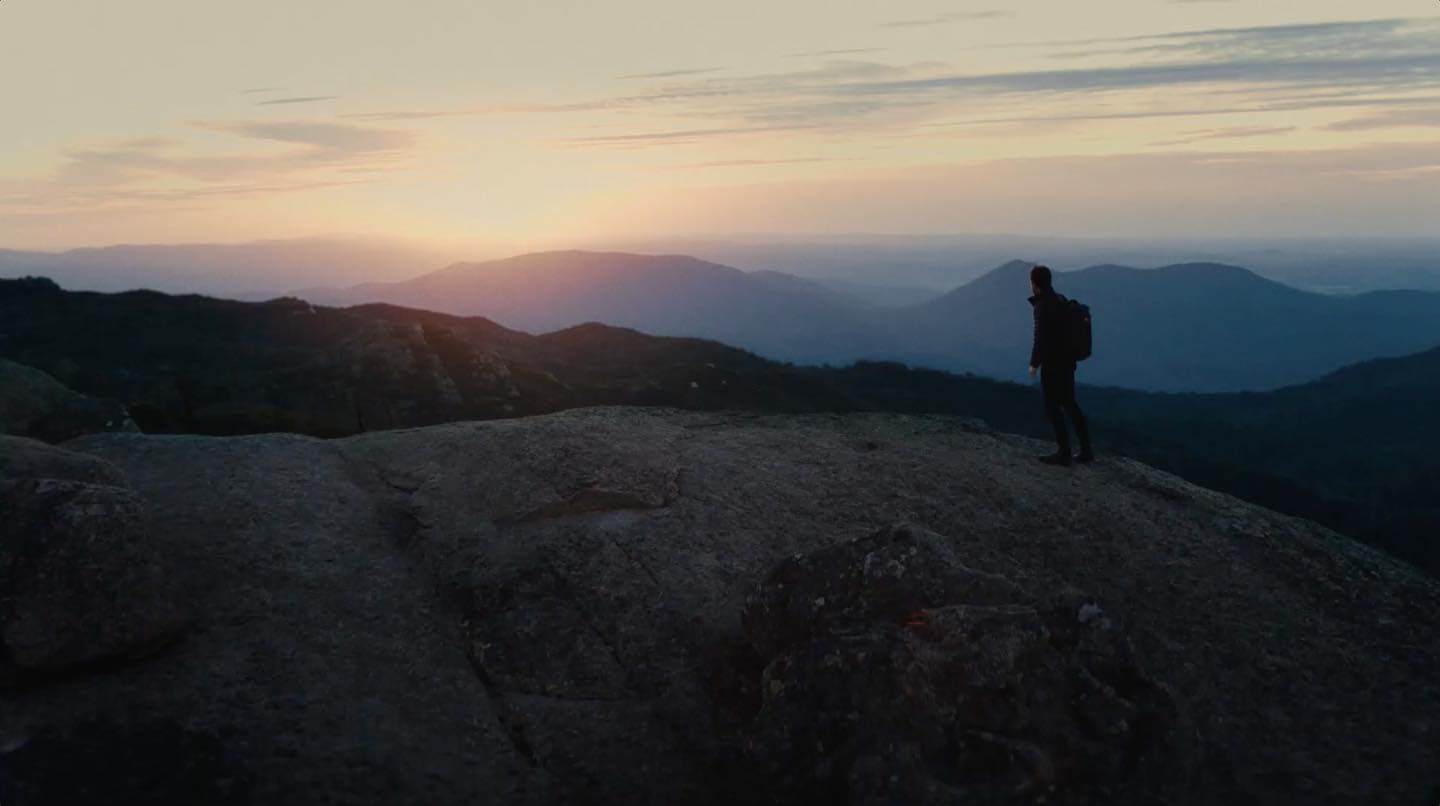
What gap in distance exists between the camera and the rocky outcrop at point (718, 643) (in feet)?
34.0

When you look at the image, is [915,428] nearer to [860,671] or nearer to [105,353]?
[860,671]

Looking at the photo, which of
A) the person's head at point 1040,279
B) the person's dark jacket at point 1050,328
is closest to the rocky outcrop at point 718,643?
the person's dark jacket at point 1050,328

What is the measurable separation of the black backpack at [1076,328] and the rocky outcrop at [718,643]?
2.53m

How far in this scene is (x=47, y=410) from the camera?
2172 centimetres

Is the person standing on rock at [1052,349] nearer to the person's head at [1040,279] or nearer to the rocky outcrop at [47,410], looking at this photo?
the person's head at [1040,279]

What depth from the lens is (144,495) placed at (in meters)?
15.0

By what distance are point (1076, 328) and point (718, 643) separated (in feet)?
27.3

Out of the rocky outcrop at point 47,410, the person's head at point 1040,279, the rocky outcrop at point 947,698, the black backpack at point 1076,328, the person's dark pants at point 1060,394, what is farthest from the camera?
the rocky outcrop at point 47,410

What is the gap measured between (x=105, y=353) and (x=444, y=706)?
95.1m

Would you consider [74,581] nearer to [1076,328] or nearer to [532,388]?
[1076,328]

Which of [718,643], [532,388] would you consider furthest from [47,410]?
[532,388]

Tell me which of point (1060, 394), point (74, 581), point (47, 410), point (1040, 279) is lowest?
point (74, 581)

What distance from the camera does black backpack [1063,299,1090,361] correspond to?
54.6 ft

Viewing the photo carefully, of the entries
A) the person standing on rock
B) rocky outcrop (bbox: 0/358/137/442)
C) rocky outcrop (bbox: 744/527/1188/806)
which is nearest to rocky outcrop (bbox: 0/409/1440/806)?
rocky outcrop (bbox: 744/527/1188/806)
